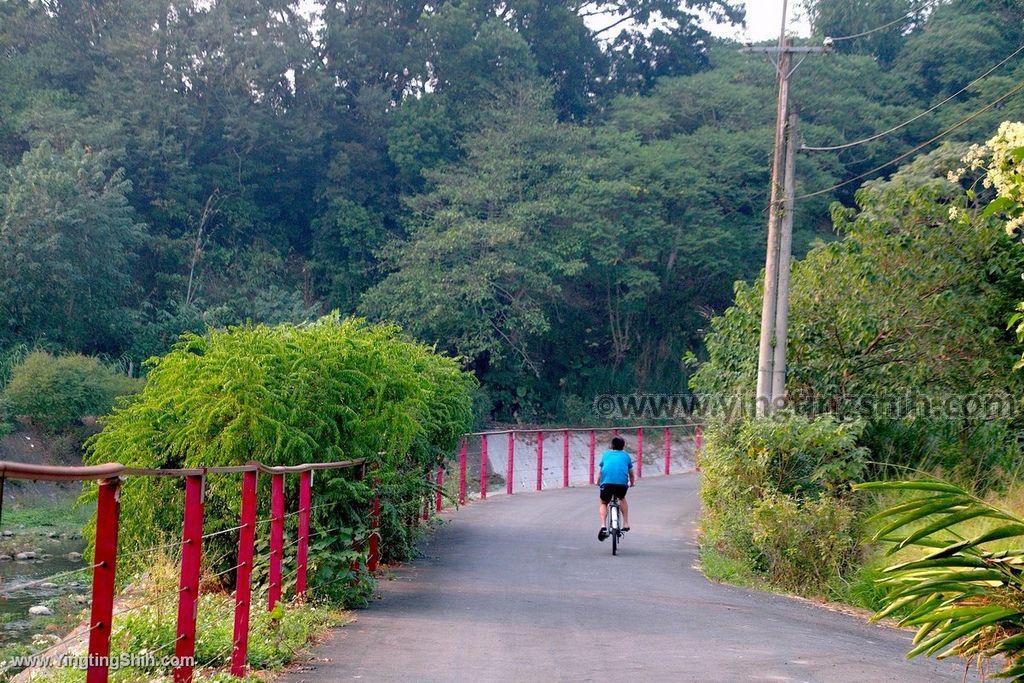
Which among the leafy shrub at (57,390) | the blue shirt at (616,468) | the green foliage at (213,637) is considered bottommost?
the green foliage at (213,637)

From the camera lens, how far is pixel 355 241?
4675cm

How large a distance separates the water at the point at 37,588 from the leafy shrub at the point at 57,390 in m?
7.65

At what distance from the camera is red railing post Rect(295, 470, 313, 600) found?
9031 mm

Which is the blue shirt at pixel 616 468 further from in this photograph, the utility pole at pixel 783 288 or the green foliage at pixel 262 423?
the green foliage at pixel 262 423

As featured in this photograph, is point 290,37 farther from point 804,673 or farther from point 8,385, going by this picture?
Result: point 804,673

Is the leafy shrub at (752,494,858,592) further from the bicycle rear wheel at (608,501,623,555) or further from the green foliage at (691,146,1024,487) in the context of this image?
the green foliage at (691,146,1024,487)

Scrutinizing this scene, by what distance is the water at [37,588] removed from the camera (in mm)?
14742

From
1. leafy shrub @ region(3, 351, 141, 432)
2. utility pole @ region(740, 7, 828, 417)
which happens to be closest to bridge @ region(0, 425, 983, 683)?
utility pole @ region(740, 7, 828, 417)

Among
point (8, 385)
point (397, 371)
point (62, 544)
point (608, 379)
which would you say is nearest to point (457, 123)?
point (608, 379)

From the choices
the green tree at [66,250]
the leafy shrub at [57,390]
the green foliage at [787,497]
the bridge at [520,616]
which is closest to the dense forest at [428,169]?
the green tree at [66,250]

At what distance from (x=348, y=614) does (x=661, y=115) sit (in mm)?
39787

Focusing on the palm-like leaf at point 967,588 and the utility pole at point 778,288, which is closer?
the palm-like leaf at point 967,588

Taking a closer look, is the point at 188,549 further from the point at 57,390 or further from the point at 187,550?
the point at 57,390

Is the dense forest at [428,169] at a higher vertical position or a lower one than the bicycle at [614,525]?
higher
